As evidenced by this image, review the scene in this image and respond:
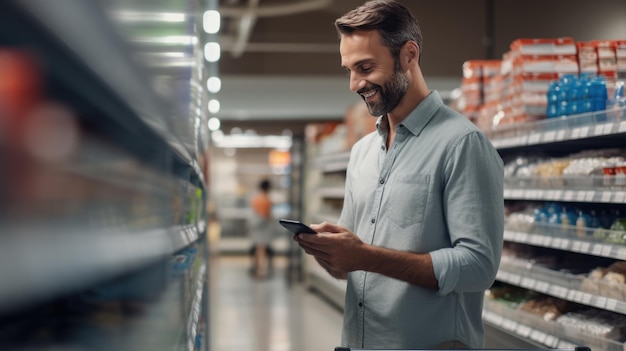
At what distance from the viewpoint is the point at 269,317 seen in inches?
312

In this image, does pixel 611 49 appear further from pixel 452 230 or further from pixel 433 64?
pixel 433 64

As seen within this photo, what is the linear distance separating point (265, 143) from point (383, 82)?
2001 centimetres

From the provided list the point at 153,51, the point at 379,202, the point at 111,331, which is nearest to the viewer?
the point at 111,331

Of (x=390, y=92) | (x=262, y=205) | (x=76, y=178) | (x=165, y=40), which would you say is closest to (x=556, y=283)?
(x=390, y=92)

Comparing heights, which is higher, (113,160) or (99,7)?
(99,7)

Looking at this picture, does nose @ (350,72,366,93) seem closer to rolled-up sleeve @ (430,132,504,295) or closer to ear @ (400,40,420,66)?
ear @ (400,40,420,66)

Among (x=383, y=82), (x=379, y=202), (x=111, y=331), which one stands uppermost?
Answer: (x=383, y=82)

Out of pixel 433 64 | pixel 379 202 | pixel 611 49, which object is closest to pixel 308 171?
pixel 433 64

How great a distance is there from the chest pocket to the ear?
31cm

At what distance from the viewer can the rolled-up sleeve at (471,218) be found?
69.4 inches

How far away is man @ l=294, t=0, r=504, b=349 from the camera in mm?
1776

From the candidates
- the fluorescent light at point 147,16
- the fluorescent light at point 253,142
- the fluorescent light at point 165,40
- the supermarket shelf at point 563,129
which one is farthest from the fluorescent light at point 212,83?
the fluorescent light at point 253,142

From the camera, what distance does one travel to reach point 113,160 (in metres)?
0.79

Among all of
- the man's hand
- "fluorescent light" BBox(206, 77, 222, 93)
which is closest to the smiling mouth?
the man's hand
